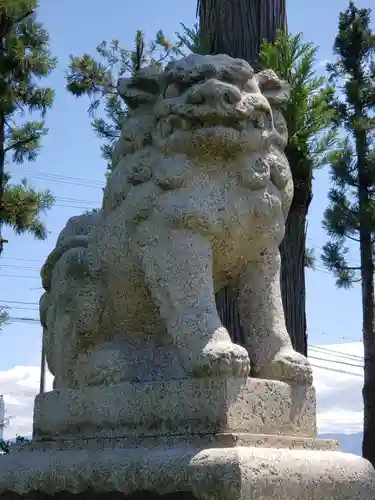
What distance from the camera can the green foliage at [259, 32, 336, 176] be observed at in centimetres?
536

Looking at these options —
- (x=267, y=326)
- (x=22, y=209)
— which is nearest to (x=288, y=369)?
(x=267, y=326)

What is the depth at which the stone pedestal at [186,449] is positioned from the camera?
260 centimetres

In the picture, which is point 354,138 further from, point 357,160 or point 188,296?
point 188,296

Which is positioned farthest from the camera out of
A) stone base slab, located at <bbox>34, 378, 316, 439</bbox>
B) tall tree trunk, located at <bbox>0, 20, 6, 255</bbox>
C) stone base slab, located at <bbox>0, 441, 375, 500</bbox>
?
tall tree trunk, located at <bbox>0, 20, 6, 255</bbox>

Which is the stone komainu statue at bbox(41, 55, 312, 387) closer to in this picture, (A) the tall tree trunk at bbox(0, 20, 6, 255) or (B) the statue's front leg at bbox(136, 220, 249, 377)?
(B) the statue's front leg at bbox(136, 220, 249, 377)

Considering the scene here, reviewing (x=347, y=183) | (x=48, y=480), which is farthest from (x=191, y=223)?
(x=347, y=183)

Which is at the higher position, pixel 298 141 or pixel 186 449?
pixel 298 141

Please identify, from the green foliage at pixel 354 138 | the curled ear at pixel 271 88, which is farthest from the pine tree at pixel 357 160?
the curled ear at pixel 271 88

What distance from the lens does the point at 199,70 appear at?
3062 millimetres

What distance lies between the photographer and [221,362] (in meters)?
2.76

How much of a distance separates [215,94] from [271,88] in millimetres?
387

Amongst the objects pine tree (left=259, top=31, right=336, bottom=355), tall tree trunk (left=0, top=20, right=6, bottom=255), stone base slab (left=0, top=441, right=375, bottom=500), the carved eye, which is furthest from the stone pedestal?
tall tree trunk (left=0, top=20, right=6, bottom=255)

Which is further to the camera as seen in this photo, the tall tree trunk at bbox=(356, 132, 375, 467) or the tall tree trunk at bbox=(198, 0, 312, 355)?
the tall tree trunk at bbox=(356, 132, 375, 467)

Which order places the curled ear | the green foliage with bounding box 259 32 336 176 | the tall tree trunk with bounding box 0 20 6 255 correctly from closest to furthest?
1. the curled ear
2. the green foliage with bounding box 259 32 336 176
3. the tall tree trunk with bounding box 0 20 6 255
